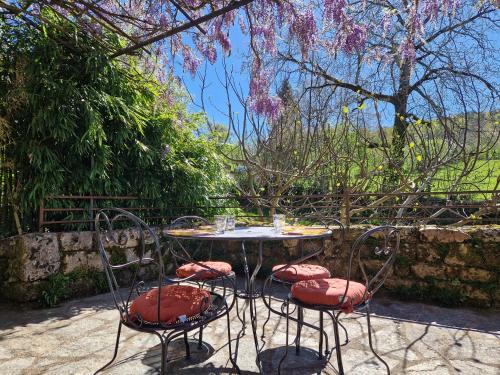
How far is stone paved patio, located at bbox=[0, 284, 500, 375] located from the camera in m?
1.85

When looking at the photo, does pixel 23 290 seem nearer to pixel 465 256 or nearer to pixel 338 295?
pixel 338 295

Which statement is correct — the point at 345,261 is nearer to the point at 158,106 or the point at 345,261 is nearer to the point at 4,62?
the point at 158,106

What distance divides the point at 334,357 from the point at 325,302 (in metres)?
0.57

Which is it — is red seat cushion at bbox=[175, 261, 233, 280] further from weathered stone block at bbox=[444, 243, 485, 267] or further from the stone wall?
weathered stone block at bbox=[444, 243, 485, 267]

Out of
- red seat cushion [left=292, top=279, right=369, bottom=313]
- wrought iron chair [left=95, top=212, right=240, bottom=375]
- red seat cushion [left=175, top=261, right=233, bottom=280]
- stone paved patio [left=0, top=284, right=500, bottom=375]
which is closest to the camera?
wrought iron chair [left=95, top=212, right=240, bottom=375]

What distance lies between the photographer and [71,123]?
10.3 feet

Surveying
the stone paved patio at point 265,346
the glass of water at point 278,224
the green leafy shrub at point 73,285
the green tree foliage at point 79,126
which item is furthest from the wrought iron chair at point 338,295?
the green tree foliage at point 79,126

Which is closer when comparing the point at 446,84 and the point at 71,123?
the point at 71,123

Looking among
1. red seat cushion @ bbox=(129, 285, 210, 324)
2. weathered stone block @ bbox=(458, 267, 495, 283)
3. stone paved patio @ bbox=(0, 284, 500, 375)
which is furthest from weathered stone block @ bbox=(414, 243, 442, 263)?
red seat cushion @ bbox=(129, 285, 210, 324)

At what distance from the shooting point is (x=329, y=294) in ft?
5.31

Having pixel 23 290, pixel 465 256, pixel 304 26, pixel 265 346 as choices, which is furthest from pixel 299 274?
pixel 304 26

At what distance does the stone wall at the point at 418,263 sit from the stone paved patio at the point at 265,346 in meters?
0.19

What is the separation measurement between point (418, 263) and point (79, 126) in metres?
3.22

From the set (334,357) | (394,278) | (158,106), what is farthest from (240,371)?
(158,106)
